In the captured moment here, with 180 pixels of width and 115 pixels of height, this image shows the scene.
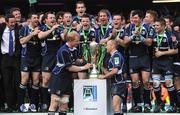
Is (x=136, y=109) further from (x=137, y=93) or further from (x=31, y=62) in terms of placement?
(x=31, y=62)

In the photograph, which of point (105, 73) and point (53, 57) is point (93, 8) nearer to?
point (53, 57)

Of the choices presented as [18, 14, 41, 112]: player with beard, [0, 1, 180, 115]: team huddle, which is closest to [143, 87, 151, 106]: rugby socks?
[0, 1, 180, 115]: team huddle

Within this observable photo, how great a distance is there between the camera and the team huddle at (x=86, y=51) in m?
12.2

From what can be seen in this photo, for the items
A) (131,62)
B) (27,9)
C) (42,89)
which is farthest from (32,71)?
(27,9)

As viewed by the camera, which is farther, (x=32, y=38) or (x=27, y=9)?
(x=27, y=9)

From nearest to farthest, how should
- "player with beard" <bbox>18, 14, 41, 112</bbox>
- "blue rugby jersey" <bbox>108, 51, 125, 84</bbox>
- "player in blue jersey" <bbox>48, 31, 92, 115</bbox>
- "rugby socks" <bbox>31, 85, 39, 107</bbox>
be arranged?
"player in blue jersey" <bbox>48, 31, 92, 115</bbox> → "blue rugby jersey" <bbox>108, 51, 125, 84</bbox> → "player with beard" <bbox>18, 14, 41, 112</bbox> → "rugby socks" <bbox>31, 85, 39, 107</bbox>

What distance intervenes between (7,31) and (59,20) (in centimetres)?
121

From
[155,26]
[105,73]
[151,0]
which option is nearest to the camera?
[105,73]

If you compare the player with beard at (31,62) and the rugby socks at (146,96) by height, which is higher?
the player with beard at (31,62)

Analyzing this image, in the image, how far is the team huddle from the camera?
1216cm

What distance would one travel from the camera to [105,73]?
10.9m

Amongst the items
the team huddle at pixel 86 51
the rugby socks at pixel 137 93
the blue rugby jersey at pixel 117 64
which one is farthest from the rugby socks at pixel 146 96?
the blue rugby jersey at pixel 117 64

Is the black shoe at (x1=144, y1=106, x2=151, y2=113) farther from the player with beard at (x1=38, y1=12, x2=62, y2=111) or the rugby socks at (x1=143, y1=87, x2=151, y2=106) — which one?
the player with beard at (x1=38, y1=12, x2=62, y2=111)

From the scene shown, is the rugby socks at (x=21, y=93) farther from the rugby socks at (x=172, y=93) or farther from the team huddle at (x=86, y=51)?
the rugby socks at (x=172, y=93)
